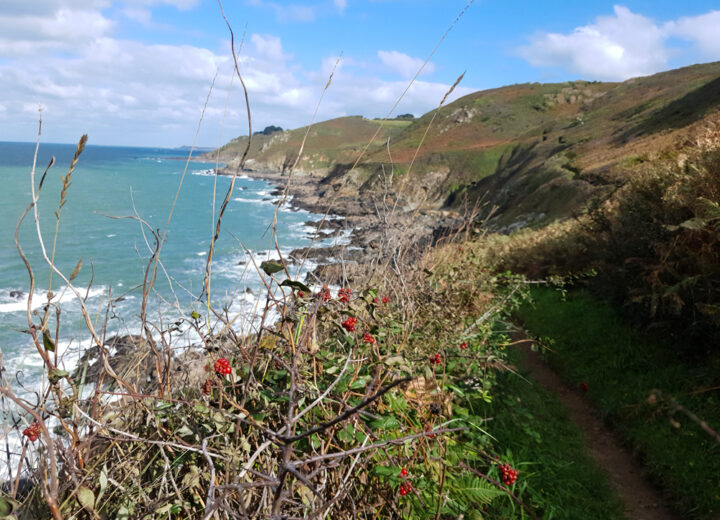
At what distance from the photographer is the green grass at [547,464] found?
324 centimetres

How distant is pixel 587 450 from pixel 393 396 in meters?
3.84

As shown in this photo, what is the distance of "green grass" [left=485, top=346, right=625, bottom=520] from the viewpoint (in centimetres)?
324

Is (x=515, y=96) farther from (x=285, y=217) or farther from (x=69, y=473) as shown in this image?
(x=69, y=473)

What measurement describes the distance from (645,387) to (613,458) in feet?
3.81

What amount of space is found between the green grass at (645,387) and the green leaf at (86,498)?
10.9 feet

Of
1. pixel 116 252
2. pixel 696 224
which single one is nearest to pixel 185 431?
pixel 696 224

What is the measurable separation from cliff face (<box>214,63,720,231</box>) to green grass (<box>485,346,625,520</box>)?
1.91 m

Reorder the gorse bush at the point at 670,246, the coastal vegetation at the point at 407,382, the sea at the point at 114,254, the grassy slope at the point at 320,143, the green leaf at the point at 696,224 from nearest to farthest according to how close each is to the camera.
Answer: the coastal vegetation at the point at 407,382
the green leaf at the point at 696,224
the gorse bush at the point at 670,246
the sea at the point at 114,254
the grassy slope at the point at 320,143

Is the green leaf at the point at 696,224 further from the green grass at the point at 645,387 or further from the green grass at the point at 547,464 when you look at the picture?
the green grass at the point at 547,464

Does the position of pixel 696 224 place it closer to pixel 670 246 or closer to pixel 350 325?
pixel 670 246

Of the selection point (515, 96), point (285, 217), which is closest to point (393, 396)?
point (285, 217)

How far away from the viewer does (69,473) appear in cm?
135

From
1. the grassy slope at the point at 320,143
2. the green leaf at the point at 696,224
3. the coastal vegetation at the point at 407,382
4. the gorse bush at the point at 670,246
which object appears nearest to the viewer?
the coastal vegetation at the point at 407,382

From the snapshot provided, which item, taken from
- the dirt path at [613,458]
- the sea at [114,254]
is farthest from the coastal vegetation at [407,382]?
the sea at [114,254]
